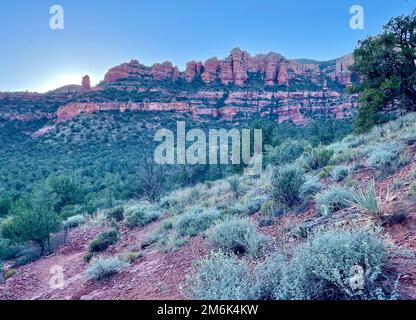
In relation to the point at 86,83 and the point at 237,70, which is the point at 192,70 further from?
the point at 86,83

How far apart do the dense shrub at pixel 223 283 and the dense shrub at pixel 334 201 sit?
7.17 feet

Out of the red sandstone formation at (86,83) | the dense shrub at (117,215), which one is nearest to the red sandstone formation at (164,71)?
the red sandstone formation at (86,83)

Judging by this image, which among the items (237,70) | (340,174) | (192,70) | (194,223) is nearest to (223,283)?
(194,223)

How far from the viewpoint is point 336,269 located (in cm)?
262

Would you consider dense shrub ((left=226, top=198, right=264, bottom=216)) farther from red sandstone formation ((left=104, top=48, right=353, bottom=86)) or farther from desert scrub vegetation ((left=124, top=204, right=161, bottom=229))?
red sandstone formation ((left=104, top=48, right=353, bottom=86))

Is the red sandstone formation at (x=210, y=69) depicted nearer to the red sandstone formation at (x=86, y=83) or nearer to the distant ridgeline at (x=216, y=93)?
the distant ridgeline at (x=216, y=93)

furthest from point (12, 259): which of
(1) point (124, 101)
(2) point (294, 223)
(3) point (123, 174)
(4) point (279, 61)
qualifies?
(4) point (279, 61)

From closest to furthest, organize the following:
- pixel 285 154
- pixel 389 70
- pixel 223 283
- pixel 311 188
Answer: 1. pixel 223 283
2. pixel 311 188
3. pixel 389 70
4. pixel 285 154

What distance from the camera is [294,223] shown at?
505 cm

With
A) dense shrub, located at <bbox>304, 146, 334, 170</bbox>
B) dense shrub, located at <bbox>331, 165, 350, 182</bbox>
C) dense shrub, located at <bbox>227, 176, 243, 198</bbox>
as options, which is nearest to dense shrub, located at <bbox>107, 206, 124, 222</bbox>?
dense shrub, located at <bbox>227, 176, 243, 198</bbox>

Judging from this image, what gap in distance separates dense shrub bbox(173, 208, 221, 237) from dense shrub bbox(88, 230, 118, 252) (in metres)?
2.25

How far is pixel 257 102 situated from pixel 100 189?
49.1 metres

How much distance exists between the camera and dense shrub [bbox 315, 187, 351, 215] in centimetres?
488

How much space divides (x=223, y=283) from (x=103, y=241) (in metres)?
6.19
